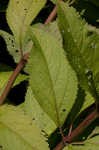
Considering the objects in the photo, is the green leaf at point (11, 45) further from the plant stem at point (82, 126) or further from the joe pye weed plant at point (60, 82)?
the plant stem at point (82, 126)

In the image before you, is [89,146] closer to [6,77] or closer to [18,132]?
[18,132]

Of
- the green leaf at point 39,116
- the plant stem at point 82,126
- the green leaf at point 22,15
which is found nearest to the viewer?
the plant stem at point 82,126

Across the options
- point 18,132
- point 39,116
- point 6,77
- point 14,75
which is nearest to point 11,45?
point 6,77

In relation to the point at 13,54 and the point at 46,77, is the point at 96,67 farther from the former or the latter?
the point at 13,54

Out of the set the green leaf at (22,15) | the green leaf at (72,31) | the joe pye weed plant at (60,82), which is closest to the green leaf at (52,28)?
the green leaf at (22,15)

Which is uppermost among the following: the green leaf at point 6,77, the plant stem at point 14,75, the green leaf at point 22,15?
the green leaf at point 22,15

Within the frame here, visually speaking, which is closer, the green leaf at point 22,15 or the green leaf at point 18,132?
the green leaf at point 18,132

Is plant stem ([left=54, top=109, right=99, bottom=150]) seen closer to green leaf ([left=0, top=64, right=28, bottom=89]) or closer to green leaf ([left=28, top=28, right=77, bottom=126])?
green leaf ([left=28, top=28, right=77, bottom=126])
